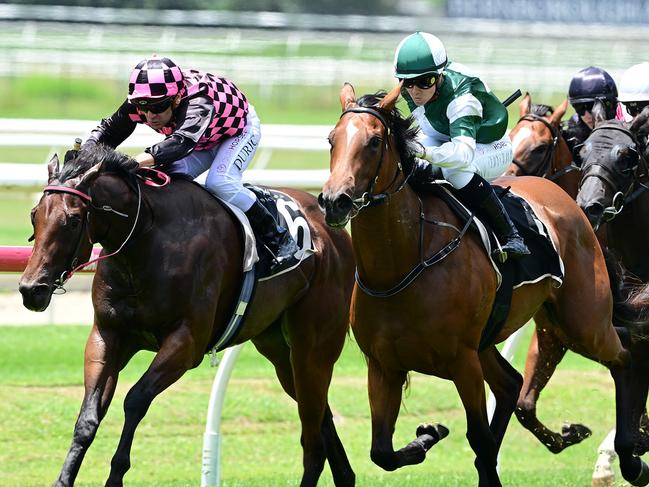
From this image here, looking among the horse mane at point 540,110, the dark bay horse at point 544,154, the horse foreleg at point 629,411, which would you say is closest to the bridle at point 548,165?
the dark bay horse at point 544,154

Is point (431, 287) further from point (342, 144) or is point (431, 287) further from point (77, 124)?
point (77, 124)

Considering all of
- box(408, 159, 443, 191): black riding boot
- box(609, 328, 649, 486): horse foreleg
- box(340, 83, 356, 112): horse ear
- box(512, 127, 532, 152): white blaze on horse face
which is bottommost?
box(609, 328, 649, 486): horse foreleg

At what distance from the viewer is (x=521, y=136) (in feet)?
26.0

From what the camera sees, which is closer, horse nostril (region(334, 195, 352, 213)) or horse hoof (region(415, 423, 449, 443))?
horse nostril (region(334, 195, 352, 213))

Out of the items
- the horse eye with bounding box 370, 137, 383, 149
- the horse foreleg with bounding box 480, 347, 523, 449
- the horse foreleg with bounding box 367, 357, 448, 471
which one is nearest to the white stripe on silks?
the horse eye with bounding box 370, 137, 383, 149

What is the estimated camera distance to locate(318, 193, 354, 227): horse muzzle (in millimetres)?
4969

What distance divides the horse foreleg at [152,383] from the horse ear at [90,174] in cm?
73

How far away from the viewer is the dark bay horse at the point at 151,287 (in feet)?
17.1

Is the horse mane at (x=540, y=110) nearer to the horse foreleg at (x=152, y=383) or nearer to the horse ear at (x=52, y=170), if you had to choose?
the horse foreleg at (x=152, y=383)

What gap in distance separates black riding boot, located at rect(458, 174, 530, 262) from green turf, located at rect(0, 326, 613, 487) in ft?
5.24

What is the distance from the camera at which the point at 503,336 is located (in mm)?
6305

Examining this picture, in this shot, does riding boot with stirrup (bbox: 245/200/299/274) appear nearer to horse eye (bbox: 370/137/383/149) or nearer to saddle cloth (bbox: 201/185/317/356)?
saddle cloth (bbox: 201/185/317/356)

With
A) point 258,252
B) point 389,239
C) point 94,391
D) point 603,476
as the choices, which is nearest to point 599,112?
point 603,476

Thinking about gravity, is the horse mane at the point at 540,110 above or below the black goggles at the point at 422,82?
below
